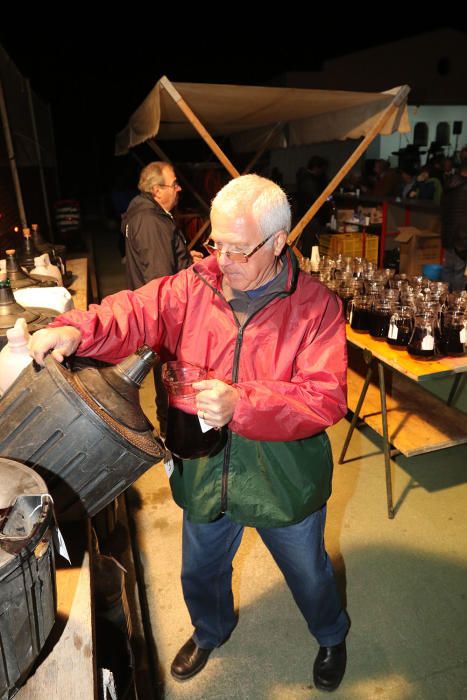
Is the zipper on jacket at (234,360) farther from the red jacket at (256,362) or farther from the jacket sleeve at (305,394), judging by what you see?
the jacket sleeve at (305,394)

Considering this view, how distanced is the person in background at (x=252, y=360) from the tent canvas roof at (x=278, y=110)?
3348 millimetres

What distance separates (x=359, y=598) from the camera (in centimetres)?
238

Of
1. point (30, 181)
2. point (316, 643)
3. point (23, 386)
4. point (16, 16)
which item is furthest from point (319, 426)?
point (16, 16)

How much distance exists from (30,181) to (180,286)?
5.91m

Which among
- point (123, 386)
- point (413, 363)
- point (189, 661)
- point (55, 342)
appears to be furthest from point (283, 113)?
point (189, 661)

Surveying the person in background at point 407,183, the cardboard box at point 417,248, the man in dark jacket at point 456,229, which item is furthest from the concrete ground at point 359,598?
the person in background at point 407,183

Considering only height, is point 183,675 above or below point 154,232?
below

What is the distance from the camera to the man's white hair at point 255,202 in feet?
4.70

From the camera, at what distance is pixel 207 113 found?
568cm

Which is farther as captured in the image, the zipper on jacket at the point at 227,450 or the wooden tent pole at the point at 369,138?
the wooden tent pole at the point at 369,138

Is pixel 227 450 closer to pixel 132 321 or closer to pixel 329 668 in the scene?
pixel 132 321

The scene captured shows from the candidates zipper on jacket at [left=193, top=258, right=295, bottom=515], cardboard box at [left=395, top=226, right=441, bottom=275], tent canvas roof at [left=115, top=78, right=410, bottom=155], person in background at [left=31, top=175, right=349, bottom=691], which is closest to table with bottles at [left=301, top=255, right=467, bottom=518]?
person in background at [left=31, top=175, right=349, bottom=691]

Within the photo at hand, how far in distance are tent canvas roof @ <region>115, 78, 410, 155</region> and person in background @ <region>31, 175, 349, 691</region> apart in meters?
3.35

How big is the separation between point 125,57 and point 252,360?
26.6 m
